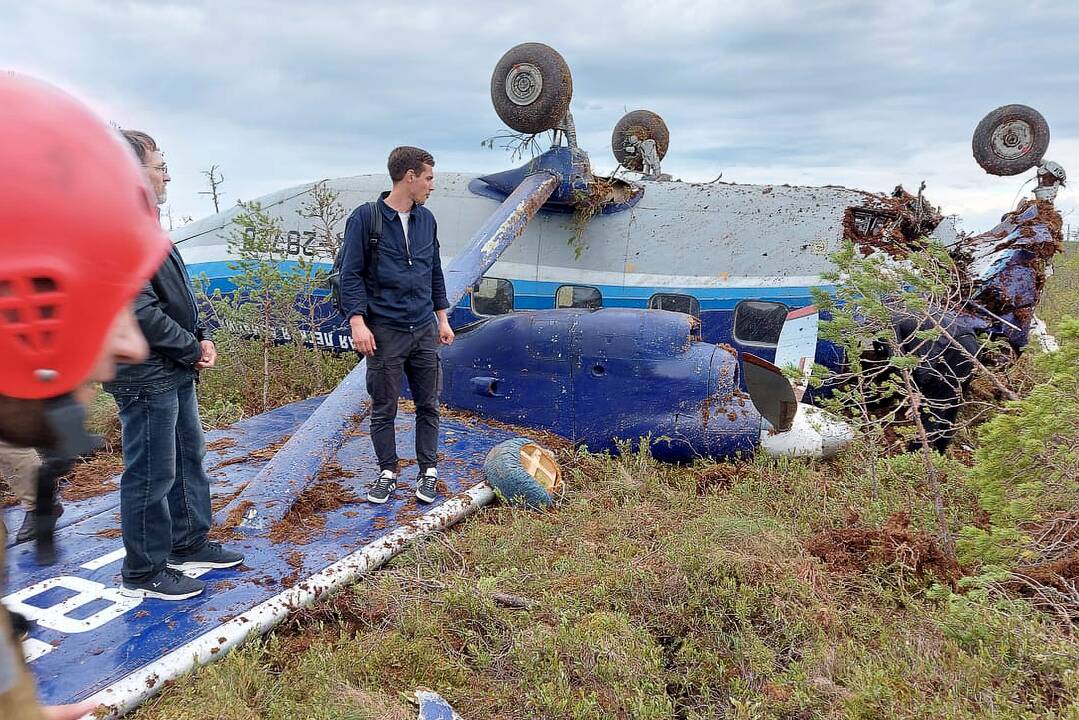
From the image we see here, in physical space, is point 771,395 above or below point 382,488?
above

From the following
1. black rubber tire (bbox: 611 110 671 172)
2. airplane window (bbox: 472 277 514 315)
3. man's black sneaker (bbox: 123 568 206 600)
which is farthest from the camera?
black rubber tire (bbox: 611 110 671 172)

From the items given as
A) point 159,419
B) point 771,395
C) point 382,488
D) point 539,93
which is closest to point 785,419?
point 771,395

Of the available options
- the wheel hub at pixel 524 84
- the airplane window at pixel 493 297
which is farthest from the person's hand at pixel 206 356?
the wheel hub at pixel 524 84

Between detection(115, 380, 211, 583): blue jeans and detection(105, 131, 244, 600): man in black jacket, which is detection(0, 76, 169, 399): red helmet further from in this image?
detection(115, 380, 211, 583): blue jeans

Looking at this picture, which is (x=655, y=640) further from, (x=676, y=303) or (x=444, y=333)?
(x=676, y=303)

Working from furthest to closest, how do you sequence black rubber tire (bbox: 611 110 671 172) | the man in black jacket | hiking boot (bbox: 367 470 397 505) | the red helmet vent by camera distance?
black rubber tire (bbox: 611 110 671 172) < hiking boot (bbox: 367 470 397 505) < the man in black jacket < the red helmet vent

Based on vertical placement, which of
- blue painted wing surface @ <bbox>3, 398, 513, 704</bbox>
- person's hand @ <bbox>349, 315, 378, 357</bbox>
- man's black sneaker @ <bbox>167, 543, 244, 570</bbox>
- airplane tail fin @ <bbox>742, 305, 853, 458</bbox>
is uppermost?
person's hand @ <bbox>349, 315, 378, 357</bbox>

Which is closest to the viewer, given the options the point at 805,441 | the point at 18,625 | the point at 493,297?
the point at 18,625

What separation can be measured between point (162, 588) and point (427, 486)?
5.61 ft

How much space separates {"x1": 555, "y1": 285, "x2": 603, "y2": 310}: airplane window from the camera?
7352mm

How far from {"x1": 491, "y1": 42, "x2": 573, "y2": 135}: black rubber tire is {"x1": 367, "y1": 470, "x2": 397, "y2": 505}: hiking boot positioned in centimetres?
390

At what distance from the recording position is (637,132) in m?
10.2

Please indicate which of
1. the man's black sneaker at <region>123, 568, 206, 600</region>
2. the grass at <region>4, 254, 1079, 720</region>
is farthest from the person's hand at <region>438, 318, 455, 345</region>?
the man's black sneaker at <region>123, 568, 206, 600</region>

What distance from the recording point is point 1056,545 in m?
3.05
